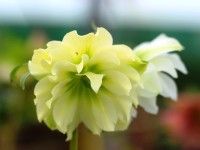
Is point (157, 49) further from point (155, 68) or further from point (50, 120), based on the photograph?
point (50, 120)

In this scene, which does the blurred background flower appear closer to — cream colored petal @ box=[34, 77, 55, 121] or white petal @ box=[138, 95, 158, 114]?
white petal @ box=[138, 95, 158, 114]

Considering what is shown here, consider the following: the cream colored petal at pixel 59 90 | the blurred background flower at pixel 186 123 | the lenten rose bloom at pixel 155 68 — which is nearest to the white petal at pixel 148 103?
the lenten rose bloom at pixel 155 68

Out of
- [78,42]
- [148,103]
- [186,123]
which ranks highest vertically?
[78,42]

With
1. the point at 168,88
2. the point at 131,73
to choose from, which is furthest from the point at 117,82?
the point at 168,88

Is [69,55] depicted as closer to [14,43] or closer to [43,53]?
[43,53]

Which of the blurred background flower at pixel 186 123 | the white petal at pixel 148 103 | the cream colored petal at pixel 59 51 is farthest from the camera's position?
the blurred background flower at pixel 186 123

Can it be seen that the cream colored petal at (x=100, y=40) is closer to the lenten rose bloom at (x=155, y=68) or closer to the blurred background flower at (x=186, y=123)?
the lenten rose bloom at (x=155, y=68)

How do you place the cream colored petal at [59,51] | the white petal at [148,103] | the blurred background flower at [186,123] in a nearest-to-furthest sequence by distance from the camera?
the cream colored petal at [59,51] → the white petal at [148,103] → the blurred background flower at [186,123]

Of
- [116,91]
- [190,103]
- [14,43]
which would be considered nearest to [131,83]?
[116,91]
